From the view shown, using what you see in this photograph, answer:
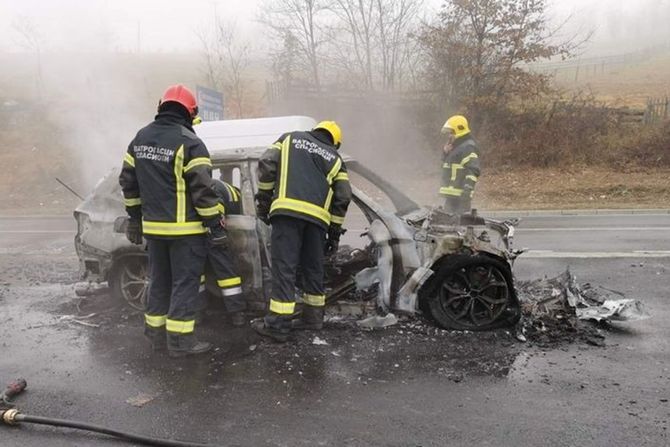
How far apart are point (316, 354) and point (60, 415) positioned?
5.56 feet

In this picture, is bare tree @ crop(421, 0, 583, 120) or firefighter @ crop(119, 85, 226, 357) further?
bare tree @ crop(421, 0, 583, 120)

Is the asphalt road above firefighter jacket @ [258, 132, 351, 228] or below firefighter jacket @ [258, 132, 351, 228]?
below

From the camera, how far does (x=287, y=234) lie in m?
4.27

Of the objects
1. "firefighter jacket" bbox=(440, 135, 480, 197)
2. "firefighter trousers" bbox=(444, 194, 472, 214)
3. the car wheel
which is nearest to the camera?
the car wheel

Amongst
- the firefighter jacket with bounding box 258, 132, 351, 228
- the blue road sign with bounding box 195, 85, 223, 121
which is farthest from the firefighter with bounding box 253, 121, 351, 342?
the blue road sign with bounding box 195, 85, 223, 121

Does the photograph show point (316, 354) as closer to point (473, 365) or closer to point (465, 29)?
point (473, 365)

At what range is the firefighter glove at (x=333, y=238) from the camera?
444 centimetres

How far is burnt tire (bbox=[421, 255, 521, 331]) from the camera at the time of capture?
4.47m

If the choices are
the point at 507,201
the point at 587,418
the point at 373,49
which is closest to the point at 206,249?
the point at 587,418

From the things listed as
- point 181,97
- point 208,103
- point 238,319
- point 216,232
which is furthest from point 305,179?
point 208,103

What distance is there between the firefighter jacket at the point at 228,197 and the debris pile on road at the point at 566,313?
2444 mm

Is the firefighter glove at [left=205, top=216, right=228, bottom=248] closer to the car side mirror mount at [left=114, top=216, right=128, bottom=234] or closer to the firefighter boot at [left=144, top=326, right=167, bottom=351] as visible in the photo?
the firefighter boot at [left=144, top=326, right=167, bottom=351]

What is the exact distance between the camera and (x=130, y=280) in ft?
17.2

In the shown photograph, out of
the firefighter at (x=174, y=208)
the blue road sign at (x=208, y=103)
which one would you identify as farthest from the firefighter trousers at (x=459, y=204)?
the blue road sign at (x=208, y=103)
